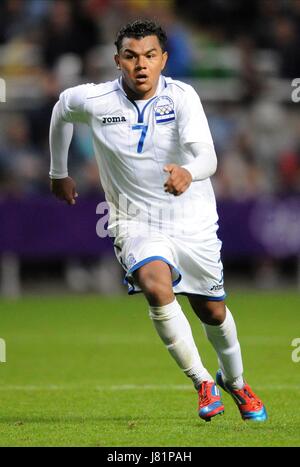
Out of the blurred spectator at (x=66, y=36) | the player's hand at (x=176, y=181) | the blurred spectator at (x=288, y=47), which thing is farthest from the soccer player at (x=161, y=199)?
the blurred spectator at (x=288, y=47)

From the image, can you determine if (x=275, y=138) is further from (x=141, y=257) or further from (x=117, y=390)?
(x=141, y=257)

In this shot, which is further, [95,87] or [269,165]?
[269,165]

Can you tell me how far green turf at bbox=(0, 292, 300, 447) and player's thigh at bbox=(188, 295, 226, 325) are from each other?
60 cm

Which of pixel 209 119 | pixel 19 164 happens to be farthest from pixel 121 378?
pixel 209 119

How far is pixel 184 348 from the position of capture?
6738 mm

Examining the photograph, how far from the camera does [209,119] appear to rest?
18125mm

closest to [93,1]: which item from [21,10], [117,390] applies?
[21,10]

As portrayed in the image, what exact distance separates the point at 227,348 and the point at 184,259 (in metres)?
0.64

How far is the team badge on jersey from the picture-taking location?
682 cm

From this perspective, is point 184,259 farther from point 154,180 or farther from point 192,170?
point 192,170

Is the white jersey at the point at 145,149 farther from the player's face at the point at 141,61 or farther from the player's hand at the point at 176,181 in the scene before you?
the player's hand at the point at 176,181

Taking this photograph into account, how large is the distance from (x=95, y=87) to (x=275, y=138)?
38.8 feet

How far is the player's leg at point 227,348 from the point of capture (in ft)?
22.8
